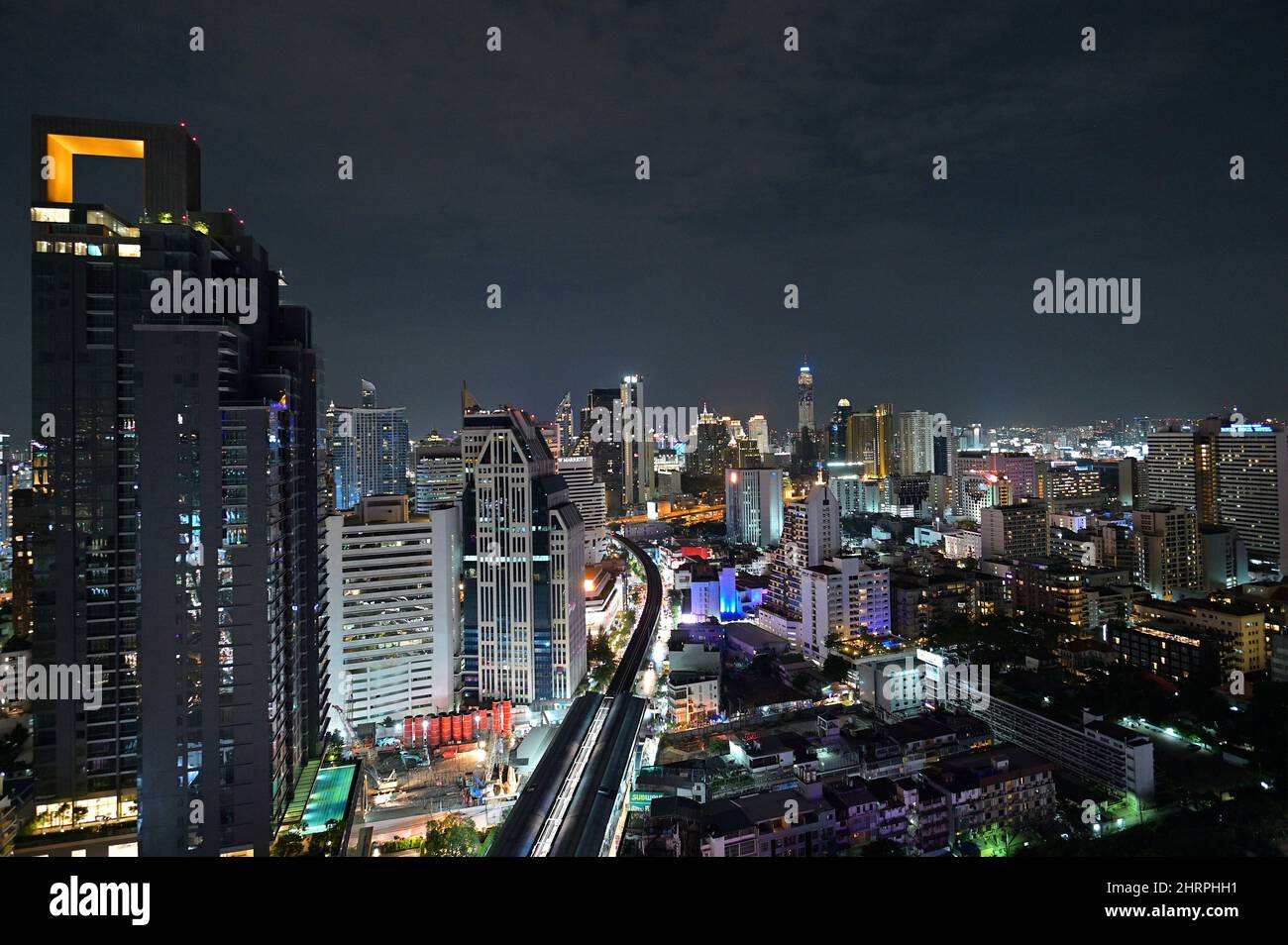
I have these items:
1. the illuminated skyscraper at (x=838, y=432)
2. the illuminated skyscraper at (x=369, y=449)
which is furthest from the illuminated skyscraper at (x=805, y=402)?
the illuminated skyscraper at (x=369, y=449)

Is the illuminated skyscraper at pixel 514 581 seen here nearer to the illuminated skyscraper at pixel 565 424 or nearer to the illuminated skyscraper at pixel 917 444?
the illuminated skyscraper at pixel 565 424

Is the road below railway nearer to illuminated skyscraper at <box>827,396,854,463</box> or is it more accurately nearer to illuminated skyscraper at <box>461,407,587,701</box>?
illuminated skyscraper at <box>461,407,587,701</box>

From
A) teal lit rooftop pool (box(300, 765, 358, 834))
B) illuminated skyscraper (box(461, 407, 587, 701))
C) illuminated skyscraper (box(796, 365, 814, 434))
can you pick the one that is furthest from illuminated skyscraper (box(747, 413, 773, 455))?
teal lit rooftop pool (box(300, 765, 358, 834))

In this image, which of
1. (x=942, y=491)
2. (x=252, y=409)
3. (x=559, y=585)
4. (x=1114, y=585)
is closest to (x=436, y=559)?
(x=559, y=585)

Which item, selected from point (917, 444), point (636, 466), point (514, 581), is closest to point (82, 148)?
point (514, 581)

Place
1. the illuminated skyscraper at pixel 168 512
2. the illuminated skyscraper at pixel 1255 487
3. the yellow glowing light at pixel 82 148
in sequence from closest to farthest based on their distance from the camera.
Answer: the illuminated skyscraper at pixel 168 512 → the yellow glowing light at pixel 82 148 → the illuminated skyscraper at pixel 1255 487

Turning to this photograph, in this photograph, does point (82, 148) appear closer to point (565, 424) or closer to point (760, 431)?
point (565, 424)

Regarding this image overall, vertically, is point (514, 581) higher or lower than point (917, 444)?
lower

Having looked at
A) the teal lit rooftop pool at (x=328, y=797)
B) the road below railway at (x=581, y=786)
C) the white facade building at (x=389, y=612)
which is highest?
the white facade building at (x=389, y=612)

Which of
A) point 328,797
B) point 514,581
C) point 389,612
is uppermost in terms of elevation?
point 514,581
